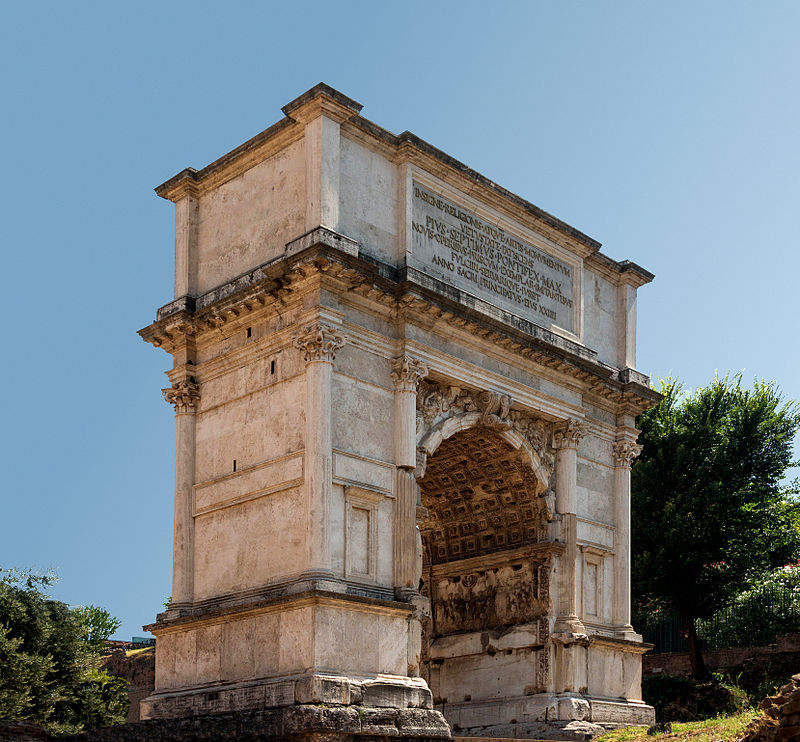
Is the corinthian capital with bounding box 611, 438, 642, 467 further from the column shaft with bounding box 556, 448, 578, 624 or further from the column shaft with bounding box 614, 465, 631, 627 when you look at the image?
the column shaft with bounding box 556, 448, 578, 624

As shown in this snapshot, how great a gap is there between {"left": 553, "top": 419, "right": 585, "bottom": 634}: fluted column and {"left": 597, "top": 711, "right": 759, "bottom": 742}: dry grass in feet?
6.73

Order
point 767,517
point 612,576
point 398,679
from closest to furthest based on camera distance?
point 398,679 < point 612,576 < point 767,517

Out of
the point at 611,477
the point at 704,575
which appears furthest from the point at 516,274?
the point at 704,575

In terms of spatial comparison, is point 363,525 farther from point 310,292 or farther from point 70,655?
point 70,655

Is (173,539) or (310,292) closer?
(310,292)

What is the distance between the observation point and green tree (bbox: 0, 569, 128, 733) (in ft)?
82.0

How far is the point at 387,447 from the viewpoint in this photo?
18.5 m

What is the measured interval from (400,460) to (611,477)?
701 cm

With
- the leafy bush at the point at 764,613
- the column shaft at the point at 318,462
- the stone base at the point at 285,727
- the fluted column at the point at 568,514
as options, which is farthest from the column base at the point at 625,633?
the leafy bush at the point at 764,613

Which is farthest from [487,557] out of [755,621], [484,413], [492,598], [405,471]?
[755,621]

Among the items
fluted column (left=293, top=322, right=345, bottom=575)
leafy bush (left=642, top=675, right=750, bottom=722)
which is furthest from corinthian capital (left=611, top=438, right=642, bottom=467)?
fluted column (left=293, top=322, right=345, bottom=575)

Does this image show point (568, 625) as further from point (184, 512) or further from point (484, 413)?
point (184, 512)

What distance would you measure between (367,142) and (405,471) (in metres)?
5.91

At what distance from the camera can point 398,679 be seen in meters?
17.3
